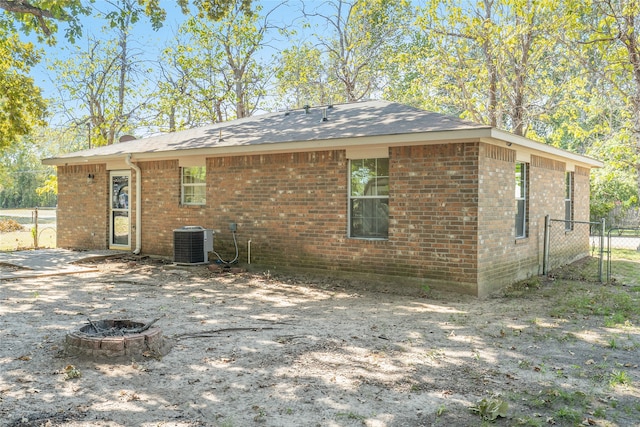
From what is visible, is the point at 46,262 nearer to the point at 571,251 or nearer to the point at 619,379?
the point at 619,379

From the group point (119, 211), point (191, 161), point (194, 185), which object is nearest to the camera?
point (191, 161)

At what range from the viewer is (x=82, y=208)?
14594 millimetres

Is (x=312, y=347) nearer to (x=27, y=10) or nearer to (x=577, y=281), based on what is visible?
(x=577, y=281)

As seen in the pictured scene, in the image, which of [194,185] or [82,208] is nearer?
[194,185]

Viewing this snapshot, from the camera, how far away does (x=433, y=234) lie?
873 cm

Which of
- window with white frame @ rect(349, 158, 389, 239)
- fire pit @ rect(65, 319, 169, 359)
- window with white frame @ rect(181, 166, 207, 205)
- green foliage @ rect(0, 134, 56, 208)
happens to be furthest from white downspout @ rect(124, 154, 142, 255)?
green foliage @ rect(0, 134, 56, 208)

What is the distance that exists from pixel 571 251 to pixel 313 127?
7.97 metres

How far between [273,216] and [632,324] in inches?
264

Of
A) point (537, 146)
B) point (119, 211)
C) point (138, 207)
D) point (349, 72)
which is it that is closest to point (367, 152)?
point (537, 146)

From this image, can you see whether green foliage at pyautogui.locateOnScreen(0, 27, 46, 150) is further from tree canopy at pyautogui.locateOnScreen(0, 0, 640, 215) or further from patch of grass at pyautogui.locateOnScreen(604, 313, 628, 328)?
patch of grass at pyautogui.locateOnScreen(604, 313, 628, 328)

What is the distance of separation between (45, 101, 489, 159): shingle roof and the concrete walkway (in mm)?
2744

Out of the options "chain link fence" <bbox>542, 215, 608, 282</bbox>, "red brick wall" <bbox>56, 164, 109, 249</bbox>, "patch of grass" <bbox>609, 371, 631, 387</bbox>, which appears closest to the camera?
"patch of grass" <bbox>609, 371, 631, 387</bbox>

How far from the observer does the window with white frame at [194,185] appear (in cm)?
1210

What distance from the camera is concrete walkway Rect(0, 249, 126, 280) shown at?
34.4 feet
